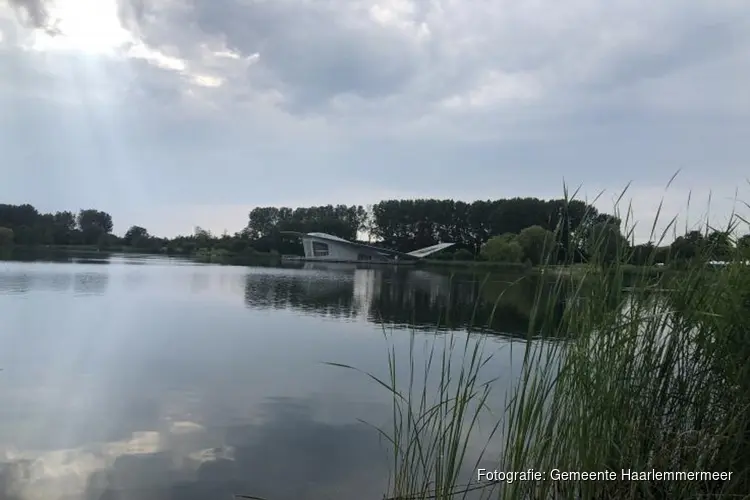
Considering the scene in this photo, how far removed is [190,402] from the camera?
7.29 meters

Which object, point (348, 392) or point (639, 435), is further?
point (348, 392)

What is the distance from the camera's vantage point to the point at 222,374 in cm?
895

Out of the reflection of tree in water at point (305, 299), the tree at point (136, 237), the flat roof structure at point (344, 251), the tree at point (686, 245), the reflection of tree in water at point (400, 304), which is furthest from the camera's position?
the tree at point (136, 237)

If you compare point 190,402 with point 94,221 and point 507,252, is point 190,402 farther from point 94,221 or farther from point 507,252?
point 94,221

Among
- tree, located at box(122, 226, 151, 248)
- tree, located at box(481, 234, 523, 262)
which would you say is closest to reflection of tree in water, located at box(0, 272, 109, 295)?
tree, located at box(481, 234, 523, 262)

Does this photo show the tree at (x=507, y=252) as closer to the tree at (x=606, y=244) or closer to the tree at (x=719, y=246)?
the tree at (x=606, y=244)

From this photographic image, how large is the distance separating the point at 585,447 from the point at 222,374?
7.18m

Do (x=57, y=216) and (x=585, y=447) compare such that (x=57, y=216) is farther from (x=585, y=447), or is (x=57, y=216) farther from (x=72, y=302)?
(x=585, y=447)

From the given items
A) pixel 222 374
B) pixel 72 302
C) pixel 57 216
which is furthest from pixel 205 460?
pixel 57 216

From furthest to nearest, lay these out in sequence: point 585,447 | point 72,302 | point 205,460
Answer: point 72,302 < point 205,460 < point 585,447

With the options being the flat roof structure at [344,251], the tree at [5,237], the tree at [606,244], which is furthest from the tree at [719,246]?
the tree at [5,237]

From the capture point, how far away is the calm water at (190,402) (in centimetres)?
502

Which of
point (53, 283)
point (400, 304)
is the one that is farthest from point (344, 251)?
point (400, 304)

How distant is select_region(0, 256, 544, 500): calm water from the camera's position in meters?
5.02
